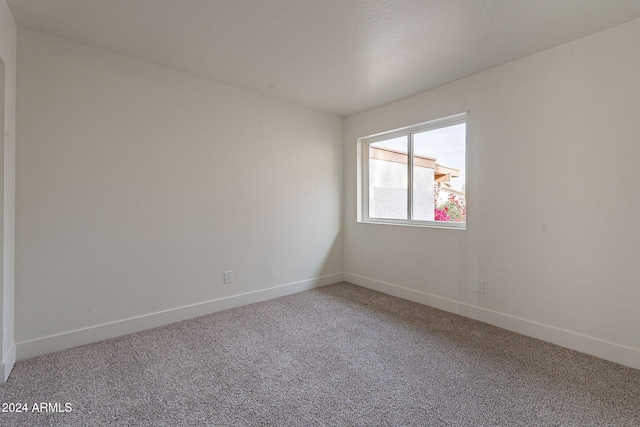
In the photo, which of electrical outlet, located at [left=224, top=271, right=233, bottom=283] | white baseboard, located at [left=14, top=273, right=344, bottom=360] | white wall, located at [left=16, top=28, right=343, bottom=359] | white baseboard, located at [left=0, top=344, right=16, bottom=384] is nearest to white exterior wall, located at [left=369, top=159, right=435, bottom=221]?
white wall, located at [left=16, top=28, right=343, bottom=359]

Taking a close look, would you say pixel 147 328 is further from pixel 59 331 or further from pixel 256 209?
pixel 256 209

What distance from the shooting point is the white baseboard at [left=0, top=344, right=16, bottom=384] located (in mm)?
1841

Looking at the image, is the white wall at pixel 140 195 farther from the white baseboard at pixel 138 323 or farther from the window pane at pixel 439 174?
the window pane at pixel 439 174

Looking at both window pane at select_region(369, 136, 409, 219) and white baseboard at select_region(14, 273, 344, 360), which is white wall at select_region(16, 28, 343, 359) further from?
window pane at select_region(369, 136, 409, 219)

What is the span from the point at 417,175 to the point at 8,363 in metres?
3.98

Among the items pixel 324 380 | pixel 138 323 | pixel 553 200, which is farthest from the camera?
pixel 138 323

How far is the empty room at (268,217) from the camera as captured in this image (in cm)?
182

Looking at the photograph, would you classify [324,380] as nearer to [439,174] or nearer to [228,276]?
[228,276]

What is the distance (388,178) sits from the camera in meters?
3.97

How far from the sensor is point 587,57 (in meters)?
2.23

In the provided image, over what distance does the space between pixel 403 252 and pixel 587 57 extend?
94.4 inches

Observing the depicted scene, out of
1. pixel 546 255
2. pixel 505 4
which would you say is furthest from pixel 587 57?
pixel 546 255

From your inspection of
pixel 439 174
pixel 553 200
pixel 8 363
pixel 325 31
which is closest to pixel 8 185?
pixel 8 363

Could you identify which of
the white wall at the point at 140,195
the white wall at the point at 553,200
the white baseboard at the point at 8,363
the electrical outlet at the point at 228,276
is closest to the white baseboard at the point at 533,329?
the white wall at the point at 553,200
